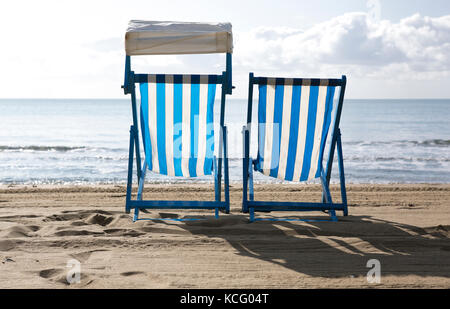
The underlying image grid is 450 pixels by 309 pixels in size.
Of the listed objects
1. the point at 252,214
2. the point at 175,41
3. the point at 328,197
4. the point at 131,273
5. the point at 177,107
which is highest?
the point at 175,41

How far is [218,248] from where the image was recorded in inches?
118

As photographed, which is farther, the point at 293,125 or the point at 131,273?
the point at 293,125

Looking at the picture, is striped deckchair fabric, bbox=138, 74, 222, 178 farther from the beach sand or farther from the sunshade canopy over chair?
the beach sand

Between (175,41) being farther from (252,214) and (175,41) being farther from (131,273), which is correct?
(131,273)

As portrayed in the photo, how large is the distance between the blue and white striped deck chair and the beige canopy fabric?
15.5 inches

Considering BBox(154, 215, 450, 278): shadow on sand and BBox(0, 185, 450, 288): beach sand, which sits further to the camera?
BBox(154, 215, 450, 278): shadow on sand

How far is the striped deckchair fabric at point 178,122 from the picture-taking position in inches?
144

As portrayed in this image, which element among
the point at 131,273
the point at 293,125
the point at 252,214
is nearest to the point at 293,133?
the point at 293,125

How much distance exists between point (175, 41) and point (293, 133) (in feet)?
3.86

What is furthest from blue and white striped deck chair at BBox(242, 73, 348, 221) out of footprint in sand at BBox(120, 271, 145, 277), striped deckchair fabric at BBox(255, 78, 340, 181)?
footprint in sand at BBox(120, 271, 145, 277)

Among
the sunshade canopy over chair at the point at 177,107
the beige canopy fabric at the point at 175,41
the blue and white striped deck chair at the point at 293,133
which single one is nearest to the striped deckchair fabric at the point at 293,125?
the blue and white striped deck chair at the point at 293,133

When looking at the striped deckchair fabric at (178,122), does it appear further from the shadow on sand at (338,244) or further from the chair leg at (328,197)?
the chair leg at (328,197)

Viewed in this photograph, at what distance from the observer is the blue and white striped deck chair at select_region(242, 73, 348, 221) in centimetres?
358

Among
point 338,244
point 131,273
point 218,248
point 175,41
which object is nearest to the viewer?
point 131,273
